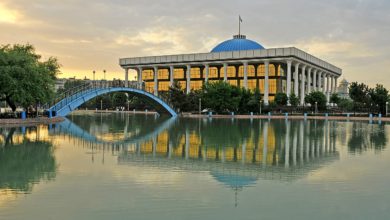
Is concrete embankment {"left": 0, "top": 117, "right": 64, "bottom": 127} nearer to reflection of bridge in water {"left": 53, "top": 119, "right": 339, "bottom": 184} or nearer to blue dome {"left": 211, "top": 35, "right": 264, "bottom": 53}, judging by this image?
A: reflection of bridge in water {"left": 53, "top": 119, "right": 339, "bottom": 184}

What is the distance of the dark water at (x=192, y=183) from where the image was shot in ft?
29.3

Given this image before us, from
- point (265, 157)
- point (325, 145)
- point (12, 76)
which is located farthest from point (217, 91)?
point (265, 157)

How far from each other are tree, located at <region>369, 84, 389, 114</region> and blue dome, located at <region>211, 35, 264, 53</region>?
31.0 m

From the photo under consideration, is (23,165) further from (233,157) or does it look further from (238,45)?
(238,45)

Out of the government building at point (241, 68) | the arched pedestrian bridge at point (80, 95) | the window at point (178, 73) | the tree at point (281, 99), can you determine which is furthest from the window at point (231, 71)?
the arched pedestrian bridge at point (80, 95)

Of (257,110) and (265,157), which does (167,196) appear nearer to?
(265,157)

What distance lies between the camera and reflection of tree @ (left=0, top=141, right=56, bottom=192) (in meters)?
11.6

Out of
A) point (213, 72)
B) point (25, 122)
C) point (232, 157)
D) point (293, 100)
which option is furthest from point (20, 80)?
point (213, 72)

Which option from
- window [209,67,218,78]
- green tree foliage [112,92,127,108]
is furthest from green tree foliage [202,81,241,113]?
green tree foliage [112,92,127,108]

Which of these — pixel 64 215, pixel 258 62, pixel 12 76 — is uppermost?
pixel 258 62

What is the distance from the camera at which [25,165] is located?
1436 cm

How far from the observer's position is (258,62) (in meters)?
87.4

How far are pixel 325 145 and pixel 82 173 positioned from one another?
13.2m

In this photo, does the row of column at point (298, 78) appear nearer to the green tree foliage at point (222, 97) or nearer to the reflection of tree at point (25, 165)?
the green tree foliage at point (222, 97)
